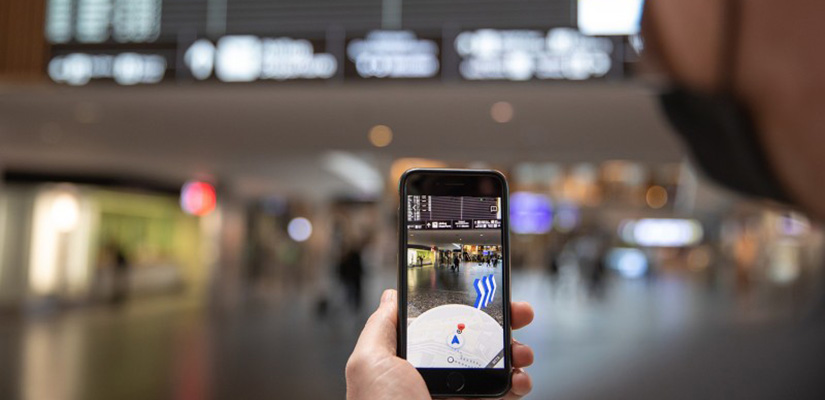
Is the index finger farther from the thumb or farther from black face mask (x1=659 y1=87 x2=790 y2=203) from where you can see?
black face mask (x1=659 y1=87 x2=790 y2=203)

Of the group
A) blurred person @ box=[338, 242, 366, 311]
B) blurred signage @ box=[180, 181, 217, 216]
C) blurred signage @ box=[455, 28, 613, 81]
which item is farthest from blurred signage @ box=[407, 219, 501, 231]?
blurred signage @ box=[180, 181, 217, 216]

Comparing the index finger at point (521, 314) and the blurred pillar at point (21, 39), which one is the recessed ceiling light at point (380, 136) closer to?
the blurred pillar at point (21, 39)

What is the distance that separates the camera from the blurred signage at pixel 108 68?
2936mm

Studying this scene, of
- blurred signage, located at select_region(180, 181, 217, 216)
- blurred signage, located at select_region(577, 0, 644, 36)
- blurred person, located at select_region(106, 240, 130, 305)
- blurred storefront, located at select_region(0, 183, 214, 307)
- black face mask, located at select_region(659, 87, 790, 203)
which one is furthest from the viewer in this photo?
blurred person, located at select_region(106, 240, 130, 305)

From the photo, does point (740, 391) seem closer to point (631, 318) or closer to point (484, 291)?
point (484, 291)

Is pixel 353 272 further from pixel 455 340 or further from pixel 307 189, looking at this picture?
A: pixel 455 340

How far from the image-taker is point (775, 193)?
4.53 feet

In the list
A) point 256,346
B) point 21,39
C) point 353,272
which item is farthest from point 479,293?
point 353,272

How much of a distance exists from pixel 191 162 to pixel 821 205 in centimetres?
930

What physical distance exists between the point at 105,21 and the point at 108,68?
227 millimetres

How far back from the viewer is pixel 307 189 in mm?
10867

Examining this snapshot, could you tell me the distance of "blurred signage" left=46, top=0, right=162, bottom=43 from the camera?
2844 mm

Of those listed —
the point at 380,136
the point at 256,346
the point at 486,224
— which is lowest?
the point at 256,346

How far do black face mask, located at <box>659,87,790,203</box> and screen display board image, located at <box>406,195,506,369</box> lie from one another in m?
0.64
